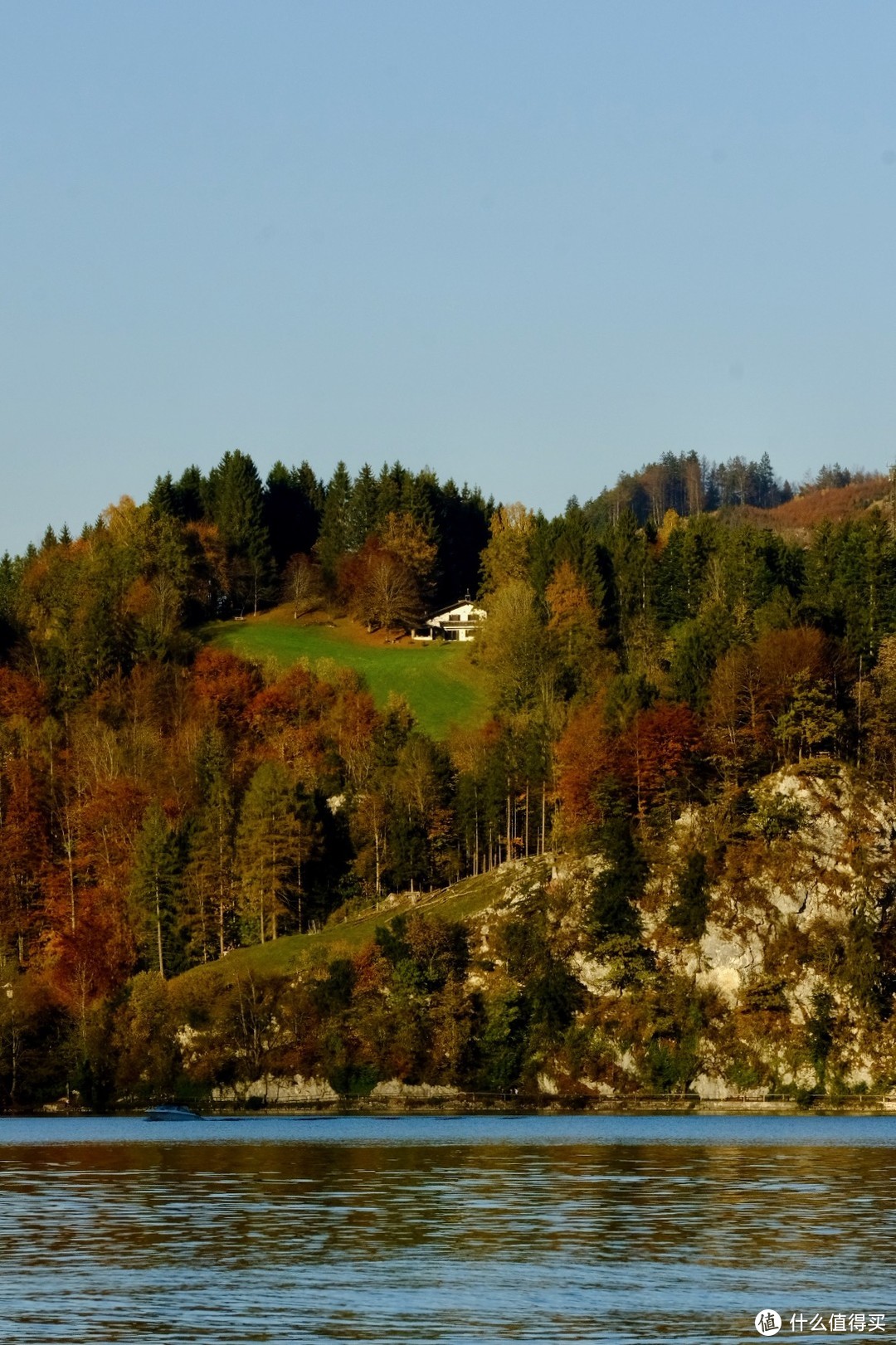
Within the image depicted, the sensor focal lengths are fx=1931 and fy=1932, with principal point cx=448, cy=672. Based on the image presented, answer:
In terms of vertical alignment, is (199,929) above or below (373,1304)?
above

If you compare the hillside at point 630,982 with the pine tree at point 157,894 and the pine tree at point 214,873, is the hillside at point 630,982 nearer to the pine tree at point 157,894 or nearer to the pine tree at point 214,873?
the pine tree at point 214,873

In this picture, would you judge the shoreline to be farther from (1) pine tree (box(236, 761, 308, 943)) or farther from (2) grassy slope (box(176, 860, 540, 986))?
(1) pine tree (box(236, 761, 308, 943))

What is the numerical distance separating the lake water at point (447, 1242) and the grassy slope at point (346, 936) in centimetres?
5482

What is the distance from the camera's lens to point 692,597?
194750 mm

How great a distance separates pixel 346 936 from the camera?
472 feet

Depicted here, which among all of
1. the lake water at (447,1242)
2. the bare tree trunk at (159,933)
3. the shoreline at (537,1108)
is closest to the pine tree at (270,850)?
the bare tree trunk at (159,933)

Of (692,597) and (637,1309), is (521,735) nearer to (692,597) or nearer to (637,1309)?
(692,597)

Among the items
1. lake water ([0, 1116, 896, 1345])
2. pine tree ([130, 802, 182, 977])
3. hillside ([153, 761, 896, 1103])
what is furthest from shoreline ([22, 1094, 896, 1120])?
lake water ([0, 1116, 896, 1345])

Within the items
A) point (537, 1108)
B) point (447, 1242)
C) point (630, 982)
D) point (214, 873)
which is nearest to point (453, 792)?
point (214, 873)

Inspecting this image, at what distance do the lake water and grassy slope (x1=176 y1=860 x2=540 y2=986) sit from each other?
180 feet

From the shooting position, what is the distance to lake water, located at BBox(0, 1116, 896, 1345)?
3653 cm

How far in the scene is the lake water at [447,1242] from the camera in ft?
120

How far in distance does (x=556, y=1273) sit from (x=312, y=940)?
340ft

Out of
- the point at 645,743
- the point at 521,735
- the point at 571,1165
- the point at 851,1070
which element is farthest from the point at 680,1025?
the point at 571,1165
